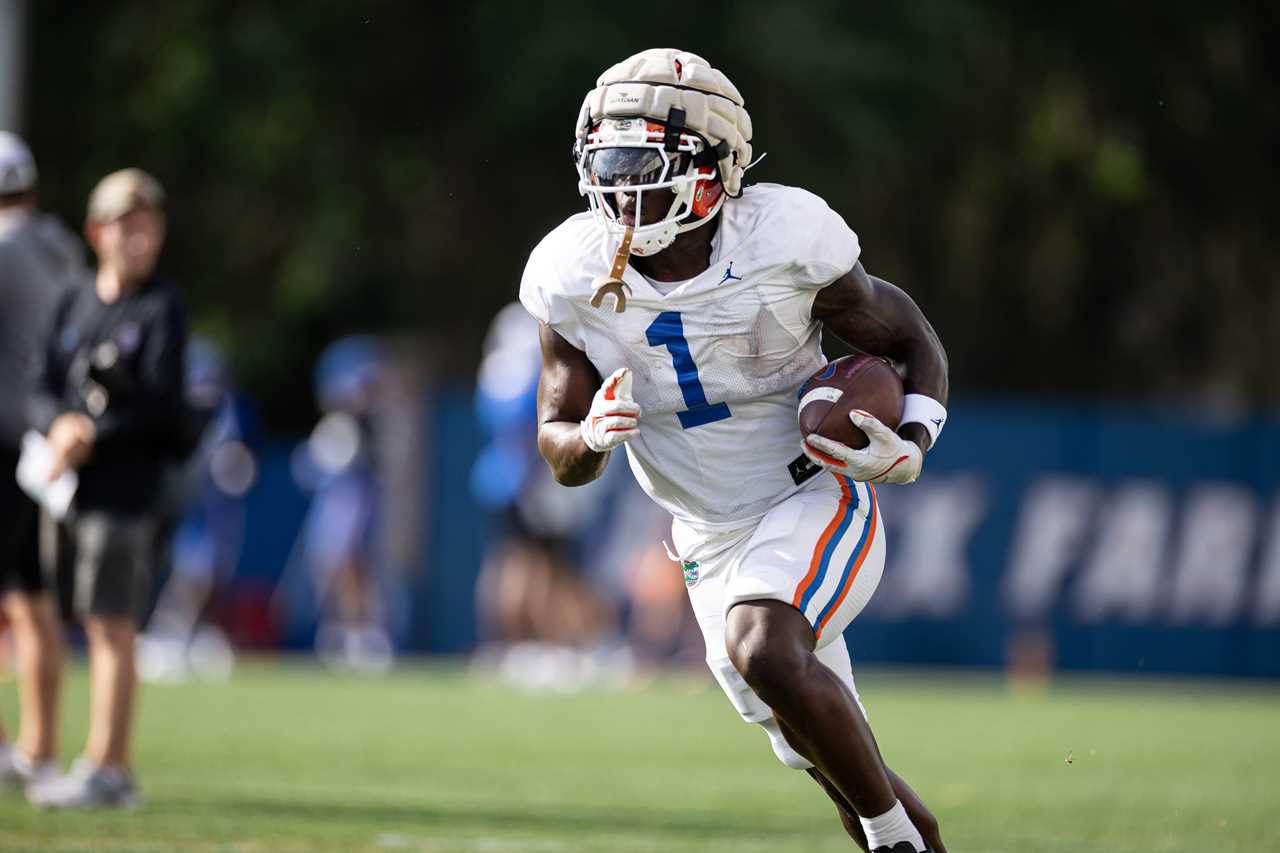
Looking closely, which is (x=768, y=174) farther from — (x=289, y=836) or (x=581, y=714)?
(x=289, y=836)

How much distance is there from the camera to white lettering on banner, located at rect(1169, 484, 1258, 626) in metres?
12.8

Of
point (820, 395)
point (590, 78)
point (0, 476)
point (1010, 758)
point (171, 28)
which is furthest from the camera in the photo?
point (171, 28)

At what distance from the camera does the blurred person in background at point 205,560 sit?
1302 cm

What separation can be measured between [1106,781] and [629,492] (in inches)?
244

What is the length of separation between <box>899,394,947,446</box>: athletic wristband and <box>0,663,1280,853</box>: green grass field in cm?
154

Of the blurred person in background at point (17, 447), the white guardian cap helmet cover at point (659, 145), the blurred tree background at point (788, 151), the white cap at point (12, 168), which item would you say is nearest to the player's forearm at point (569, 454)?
the white guardian cap helmet cover at point (659, 145)

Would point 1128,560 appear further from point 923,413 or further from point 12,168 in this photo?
point 923,413

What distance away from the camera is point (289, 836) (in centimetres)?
567

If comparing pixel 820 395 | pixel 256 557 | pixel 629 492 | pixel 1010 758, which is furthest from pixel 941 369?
pixel 256 557

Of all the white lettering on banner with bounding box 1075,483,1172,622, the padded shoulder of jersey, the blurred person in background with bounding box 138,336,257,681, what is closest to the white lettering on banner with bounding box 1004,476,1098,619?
the white lettering on banner with bounding box 1075,483,1172,622

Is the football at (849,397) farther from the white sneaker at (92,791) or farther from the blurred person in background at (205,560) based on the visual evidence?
the blurred person in background at (205,560)

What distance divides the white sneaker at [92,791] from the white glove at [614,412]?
2480mm

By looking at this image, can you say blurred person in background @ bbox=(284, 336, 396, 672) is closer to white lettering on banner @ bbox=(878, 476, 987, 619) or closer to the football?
white lettering on banner @ bbox=(878, 476, 987, 619)

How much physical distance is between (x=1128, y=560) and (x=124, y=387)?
8.14 meters
